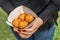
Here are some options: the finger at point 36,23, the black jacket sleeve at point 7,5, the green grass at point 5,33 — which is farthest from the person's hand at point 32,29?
the green grass at point 5,33

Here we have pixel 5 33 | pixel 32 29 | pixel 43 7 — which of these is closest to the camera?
pixel 32 29

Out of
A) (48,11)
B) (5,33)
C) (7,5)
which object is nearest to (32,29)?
(48,11)

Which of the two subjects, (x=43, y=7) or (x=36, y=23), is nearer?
(x=36, y=23)

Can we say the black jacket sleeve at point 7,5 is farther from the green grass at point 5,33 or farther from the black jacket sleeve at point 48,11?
the green grass at point 5,33

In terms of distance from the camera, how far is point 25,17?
1.88 m

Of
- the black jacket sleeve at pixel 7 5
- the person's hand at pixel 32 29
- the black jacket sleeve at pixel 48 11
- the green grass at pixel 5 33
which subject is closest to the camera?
the person's hand at pixel 32 29

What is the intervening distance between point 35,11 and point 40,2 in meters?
0.09

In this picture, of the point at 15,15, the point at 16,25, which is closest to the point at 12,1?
the point at 15,15

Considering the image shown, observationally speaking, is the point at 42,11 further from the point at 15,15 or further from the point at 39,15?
the point at 15,15

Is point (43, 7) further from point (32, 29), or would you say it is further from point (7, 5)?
point (7, 5)

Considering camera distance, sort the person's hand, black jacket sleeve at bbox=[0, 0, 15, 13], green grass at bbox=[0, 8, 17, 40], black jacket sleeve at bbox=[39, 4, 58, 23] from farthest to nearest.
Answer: green grass at bbox=[0, 8, 17, 40] < black jacket sleeve at bbox=[0, 0, 15, 13] < black jacket sleeve at bbox=[39, 4, 58, 23] < the person's hand

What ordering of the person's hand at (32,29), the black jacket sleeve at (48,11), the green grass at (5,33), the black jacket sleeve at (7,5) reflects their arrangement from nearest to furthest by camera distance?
the person's hand at (32,29) < the black jacket sleeve at (48,11) < the black jacket sleeve at (7,5) < the green grass at (5,33)

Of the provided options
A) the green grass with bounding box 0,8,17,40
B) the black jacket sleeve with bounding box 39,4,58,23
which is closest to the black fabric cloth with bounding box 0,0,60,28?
the black jacket sleeve with bounding box 39,4,58,23

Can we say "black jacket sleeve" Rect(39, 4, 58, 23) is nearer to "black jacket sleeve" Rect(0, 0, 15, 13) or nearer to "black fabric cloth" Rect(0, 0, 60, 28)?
"black fabric cloth" Rect(0, 0, 60, 28)
